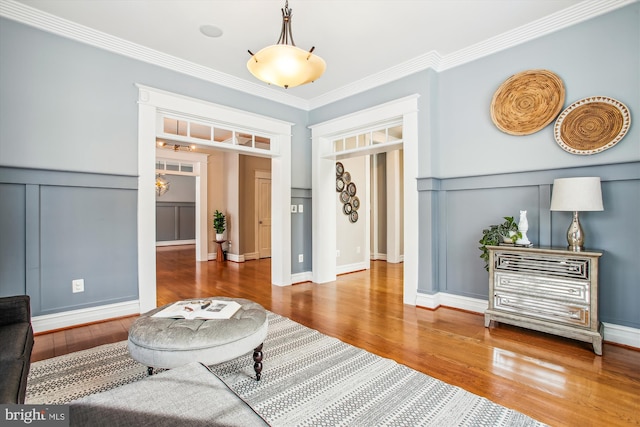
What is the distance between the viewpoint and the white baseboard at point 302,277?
4673mm

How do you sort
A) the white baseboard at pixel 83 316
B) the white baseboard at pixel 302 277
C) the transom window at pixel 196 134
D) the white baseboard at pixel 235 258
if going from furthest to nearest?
the white baseboard at pixel 235 258
the white baseboard at pixel 302 277
the transom window at pixel 196 134
the white baseboard at pixel 83 316

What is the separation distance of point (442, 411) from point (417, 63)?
3.39m

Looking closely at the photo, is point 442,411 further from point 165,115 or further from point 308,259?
point 165,115

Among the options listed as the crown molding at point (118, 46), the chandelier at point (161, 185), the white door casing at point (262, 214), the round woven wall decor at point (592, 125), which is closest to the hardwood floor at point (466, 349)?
the round woven wall decor at point (592, 125)

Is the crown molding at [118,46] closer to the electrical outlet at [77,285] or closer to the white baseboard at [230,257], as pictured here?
the electrical outlet at [77,285]

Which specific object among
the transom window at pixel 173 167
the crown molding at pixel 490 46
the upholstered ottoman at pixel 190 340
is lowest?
the upholstered ottoman at pixel 190 340

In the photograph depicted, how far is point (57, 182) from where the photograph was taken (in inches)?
111

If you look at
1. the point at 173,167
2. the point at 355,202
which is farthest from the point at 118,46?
the point at 173,167

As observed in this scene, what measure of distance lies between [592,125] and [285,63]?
8.61 ft

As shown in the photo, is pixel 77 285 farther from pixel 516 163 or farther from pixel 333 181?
pixel 516 163

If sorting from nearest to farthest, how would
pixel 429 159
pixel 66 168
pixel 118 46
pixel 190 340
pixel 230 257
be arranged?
pixel 190 340 → pixel 66 168 → pixel 118 46 → pixel 429 159 → pixel 230 257

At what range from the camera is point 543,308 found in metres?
2.59

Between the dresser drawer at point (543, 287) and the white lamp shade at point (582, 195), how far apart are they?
0.59 meters

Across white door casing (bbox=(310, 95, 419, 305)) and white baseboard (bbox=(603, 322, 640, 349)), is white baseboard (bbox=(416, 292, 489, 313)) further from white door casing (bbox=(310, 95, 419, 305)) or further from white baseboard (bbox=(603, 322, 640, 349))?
white baseboard (bbox=(603, 322, 640, 349))
